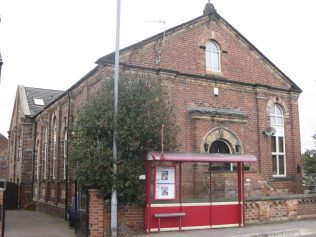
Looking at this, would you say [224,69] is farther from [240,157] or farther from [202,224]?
[202,224]

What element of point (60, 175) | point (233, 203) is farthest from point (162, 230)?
point (60, 175)

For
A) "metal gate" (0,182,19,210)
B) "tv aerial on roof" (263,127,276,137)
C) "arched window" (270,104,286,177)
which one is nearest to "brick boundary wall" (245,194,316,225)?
"arched window" (270,104,286,177)

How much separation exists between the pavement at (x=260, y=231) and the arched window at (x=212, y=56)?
7.97m

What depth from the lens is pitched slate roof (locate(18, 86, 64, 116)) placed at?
117ft

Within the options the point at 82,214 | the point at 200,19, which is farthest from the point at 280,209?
the point at 200,19

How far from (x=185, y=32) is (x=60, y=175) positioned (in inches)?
440

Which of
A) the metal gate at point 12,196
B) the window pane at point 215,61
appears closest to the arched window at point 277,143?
the window pane at point 215,61

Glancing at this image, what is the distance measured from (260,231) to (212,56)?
9.45 metres

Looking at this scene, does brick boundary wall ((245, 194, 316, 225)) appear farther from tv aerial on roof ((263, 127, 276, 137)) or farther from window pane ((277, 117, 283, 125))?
window pane ((277, 117, 283, 125))

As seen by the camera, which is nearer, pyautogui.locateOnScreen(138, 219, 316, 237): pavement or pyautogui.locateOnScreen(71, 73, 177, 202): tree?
pyautogui.locateOnScreen(71, 73, 177, 202): tree

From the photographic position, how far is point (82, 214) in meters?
14.3

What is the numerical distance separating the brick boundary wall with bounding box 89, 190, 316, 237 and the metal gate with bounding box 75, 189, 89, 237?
0.37 m

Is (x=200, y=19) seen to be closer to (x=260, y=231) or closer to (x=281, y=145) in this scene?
(x=281, y=145)

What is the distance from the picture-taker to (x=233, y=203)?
51.4 feet
